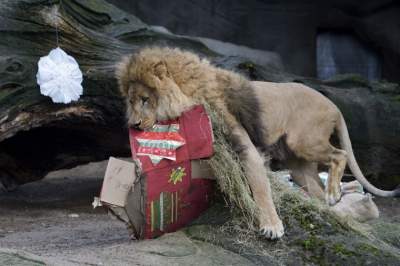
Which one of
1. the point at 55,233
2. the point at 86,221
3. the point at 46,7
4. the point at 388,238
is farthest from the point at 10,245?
the point at 388,238

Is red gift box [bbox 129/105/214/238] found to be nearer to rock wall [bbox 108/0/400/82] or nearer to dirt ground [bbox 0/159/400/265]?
dirt ground [bbox 0/159/400/265]

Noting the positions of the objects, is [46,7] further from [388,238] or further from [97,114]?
[388,238]

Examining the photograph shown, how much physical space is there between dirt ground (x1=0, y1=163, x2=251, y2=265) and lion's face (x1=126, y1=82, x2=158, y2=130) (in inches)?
24.3

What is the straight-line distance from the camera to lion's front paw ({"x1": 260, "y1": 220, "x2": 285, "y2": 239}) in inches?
165

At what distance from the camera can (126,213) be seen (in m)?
4.14

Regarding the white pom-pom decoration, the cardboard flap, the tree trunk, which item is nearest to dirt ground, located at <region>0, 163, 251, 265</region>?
the cardboard flap

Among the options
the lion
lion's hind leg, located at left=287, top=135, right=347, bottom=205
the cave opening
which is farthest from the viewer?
the cave opening

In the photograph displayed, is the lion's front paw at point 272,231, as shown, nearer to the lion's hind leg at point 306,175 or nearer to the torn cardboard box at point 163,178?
the torn cardboard box at point 163,178

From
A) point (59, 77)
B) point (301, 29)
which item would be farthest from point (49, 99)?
point (301, 29)

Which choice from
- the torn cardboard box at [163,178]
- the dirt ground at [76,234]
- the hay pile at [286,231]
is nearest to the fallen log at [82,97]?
the dirt ground at [76,234]

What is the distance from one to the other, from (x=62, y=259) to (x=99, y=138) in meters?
3.09

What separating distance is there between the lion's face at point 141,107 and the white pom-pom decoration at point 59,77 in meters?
1.37

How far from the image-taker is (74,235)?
5.55 meters

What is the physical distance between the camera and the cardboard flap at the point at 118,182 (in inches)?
160
